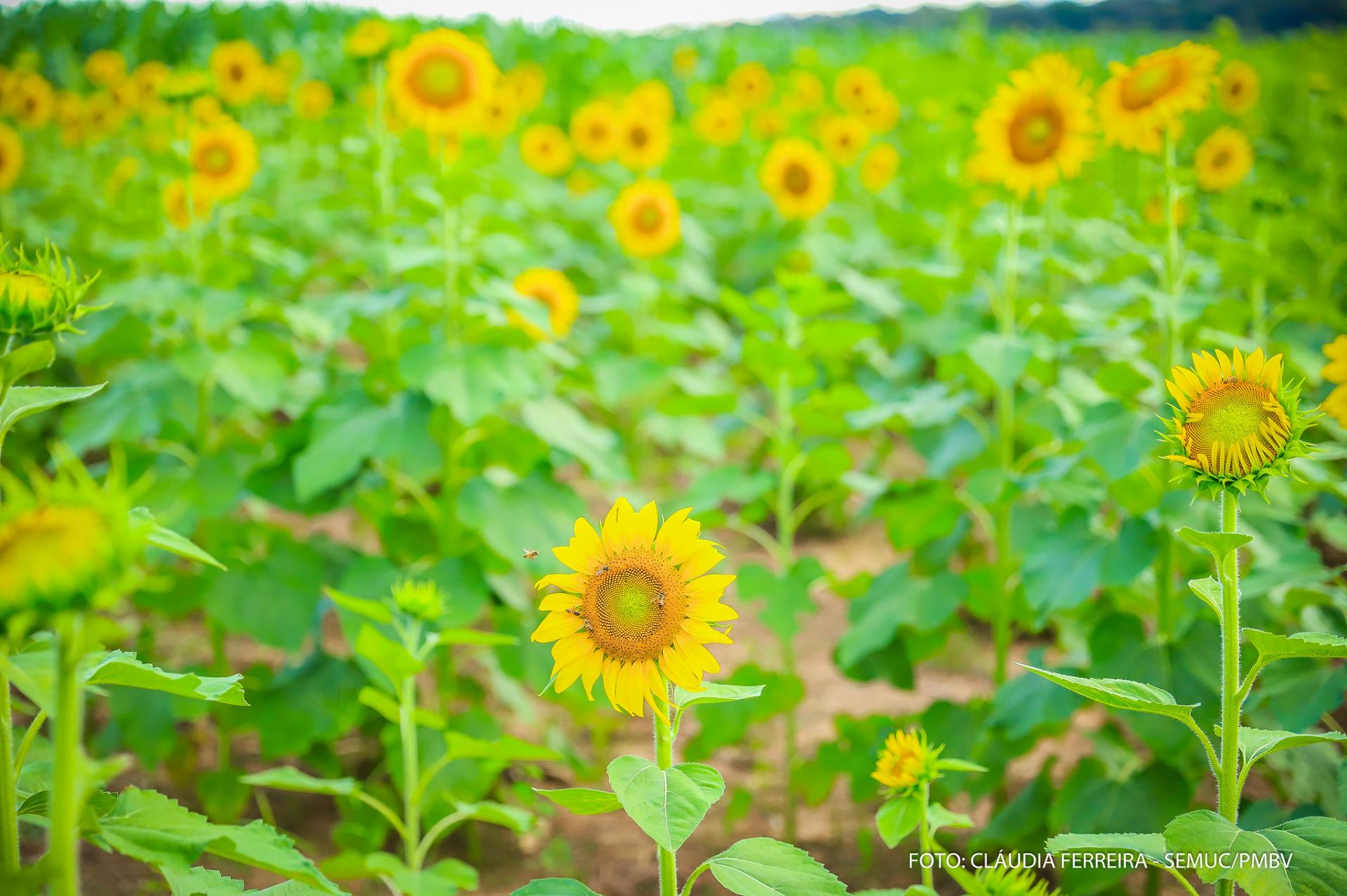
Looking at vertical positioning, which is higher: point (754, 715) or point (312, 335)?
point (312, 335)

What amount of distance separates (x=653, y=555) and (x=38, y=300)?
80 cm

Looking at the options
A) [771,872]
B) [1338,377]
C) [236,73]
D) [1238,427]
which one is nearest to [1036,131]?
[1338,377]

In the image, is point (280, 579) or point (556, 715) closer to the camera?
point (280, 579)

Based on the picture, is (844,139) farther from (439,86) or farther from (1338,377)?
(1338,377)

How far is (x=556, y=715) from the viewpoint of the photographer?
3.72 metres

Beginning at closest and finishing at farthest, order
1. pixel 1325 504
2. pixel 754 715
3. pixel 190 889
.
→ pixel 190 889 < pixel 754 715 < pixel 1325 504

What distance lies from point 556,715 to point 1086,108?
276 centimetres

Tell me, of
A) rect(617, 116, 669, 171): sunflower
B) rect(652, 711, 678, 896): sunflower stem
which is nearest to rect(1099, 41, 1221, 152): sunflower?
rect(652, 711, 678, 896): sunflower stem

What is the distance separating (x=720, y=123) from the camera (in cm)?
710

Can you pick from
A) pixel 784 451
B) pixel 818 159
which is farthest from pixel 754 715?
pixel 818 159

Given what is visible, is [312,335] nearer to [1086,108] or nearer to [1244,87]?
[1086,108]

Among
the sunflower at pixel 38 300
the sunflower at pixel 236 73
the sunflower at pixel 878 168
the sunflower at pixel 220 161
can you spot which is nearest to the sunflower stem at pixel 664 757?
the sunflower at pixel 38 300

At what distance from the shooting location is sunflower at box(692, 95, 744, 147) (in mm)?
7094

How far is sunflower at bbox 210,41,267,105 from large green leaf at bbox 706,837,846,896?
4.97 meters
